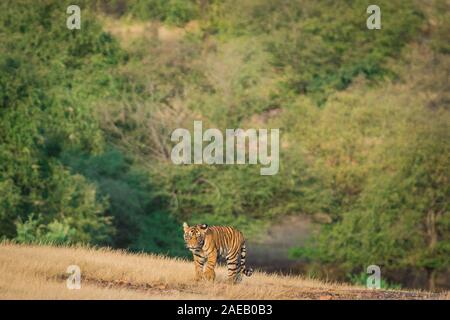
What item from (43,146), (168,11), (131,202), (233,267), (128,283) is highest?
(168,11)

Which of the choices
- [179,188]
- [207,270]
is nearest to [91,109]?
[179,188]

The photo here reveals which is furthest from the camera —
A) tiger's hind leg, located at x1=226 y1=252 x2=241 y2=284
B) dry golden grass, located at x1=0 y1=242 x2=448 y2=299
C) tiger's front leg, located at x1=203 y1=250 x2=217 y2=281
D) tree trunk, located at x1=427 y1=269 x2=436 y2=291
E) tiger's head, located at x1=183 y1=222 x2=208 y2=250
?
tree trunk, located at x1=427 y1=269 x2=436 y2=291

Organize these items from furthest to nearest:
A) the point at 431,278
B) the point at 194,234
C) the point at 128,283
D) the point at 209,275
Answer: the point at 431,278 < the point at 128,283 < the point at 209,275 < the point at 194,234

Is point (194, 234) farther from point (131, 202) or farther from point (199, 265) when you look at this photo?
point (131, 202)

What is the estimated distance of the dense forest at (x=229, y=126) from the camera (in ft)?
157

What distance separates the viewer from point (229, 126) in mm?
59500

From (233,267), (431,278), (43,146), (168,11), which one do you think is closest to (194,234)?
(233,267)

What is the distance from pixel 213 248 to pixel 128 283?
5.18ft

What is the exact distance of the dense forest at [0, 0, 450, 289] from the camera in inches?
1889

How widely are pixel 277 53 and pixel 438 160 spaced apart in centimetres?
1856

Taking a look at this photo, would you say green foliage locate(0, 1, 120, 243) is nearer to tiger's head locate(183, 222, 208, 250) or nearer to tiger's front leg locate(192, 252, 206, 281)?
tiger's front leg locate(192, 252, 206, 281)

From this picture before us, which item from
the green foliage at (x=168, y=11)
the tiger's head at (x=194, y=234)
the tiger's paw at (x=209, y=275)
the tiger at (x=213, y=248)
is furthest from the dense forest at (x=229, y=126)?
the tiger's head at (x=194, y=234)

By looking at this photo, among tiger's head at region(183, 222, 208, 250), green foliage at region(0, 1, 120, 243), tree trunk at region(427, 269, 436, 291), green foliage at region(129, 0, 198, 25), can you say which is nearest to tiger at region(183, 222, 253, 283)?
tiger's head at region(183, 222, 208, 250)

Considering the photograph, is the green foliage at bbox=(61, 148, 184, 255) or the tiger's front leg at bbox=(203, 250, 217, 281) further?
the green foliage at bbox=(61, 148, 184, 255)
